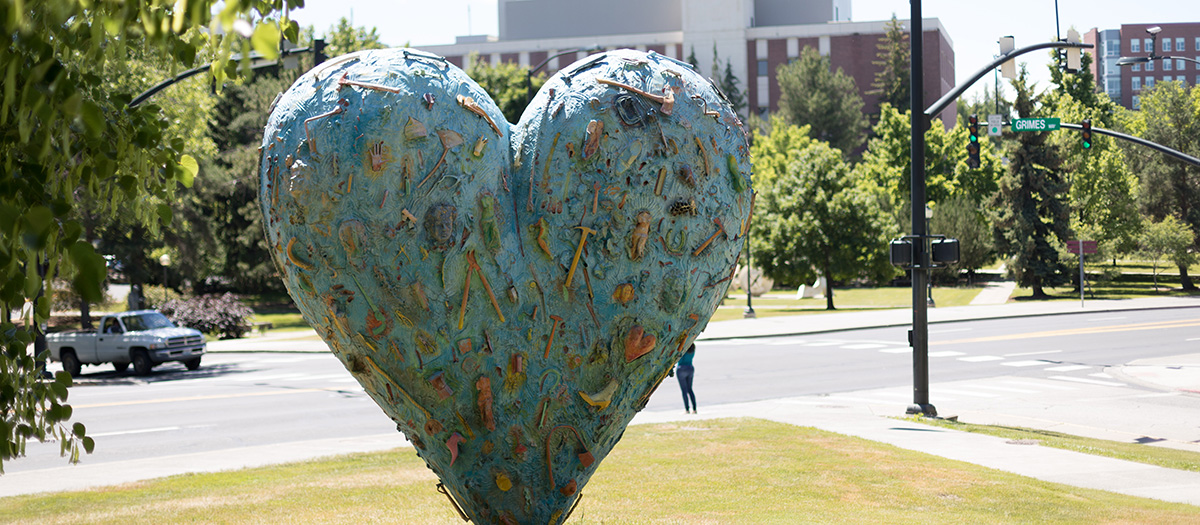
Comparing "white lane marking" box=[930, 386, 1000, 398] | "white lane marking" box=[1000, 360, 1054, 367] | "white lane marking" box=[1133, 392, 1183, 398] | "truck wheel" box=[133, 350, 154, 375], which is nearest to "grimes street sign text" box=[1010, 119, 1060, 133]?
"white lane marking" box=[1000, 360, 1054, 367]

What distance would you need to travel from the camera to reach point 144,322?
2550 centimetres

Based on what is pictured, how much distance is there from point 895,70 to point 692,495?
73914 millimetres

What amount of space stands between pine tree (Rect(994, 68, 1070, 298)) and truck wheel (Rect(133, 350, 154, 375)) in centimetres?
4073

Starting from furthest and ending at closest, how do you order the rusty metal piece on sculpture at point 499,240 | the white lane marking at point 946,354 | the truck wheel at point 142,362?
the truck wheel at point 142,362, the white lane marking at point 946,354, the rusty metal piece on sculpture at point 499,240

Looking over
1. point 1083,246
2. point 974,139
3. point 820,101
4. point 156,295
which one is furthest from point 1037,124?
point 820,101

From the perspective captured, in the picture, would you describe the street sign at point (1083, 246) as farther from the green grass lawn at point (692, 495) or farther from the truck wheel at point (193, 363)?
the green grass lawn at point (692, 495)

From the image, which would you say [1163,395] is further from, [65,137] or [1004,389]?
[65,137]

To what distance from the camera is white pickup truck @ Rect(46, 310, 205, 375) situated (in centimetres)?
2452

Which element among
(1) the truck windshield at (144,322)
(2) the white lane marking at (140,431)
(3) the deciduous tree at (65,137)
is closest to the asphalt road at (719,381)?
(2) the white lane marking at (140,431)

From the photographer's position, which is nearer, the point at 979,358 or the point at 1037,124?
the point at 979,358

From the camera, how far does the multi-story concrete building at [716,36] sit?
7875 centimetres

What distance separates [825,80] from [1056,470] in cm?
6877

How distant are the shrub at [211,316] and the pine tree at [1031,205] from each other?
1455 inches

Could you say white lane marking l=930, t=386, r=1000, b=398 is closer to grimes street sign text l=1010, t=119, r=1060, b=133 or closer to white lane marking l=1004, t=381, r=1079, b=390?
white lane marking l=1004, t=381, r=1079, b=390
